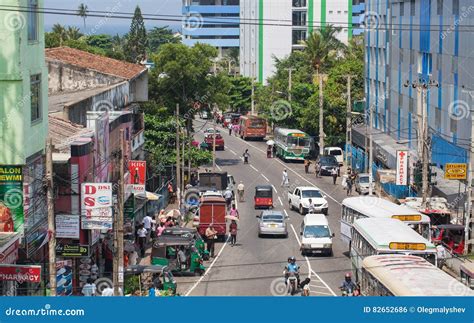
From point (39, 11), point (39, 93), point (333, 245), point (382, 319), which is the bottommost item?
point (333, 245)

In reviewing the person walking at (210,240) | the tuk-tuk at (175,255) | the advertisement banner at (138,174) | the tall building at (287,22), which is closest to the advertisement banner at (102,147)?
the tuk-tuk at (175,255)

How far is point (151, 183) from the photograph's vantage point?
5928 cm

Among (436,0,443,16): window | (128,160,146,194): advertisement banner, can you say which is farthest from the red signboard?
(436,0,443,16): window

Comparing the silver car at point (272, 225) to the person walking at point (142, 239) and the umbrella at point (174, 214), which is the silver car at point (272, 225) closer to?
the umbrella at point (174, 214)

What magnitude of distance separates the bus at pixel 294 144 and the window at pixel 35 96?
47440 millimetres

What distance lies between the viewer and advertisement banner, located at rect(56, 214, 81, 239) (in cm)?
3456

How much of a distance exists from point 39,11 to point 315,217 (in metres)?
16.4

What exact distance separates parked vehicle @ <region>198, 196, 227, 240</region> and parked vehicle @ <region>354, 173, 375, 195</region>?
62.5 feet

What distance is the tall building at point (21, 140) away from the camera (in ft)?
103

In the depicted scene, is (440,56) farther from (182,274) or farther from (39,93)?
(39,93)

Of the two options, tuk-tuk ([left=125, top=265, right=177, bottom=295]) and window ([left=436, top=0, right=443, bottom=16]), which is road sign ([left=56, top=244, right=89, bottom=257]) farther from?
window ([left=436, top=0, right=443, bottom=16])

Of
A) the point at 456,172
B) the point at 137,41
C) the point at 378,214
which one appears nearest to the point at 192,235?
the point at 378,214

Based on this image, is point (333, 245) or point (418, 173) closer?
point (333, 245)

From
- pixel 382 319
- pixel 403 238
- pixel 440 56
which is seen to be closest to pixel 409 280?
pixel 403 238
